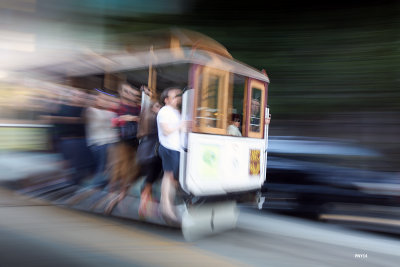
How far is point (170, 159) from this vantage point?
4.54 metres

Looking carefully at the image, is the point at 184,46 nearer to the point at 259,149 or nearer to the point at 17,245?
the point at 259,149

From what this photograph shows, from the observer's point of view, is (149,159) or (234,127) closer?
(149,159)

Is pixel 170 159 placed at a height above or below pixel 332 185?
above

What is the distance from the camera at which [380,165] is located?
6.14m

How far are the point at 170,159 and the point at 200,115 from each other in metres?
0.60

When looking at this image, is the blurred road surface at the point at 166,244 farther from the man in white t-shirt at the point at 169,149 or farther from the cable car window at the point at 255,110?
the cable car window at the point at 255,110

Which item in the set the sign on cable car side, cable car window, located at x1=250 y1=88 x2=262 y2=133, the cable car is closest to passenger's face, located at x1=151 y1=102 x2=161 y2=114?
the cable car

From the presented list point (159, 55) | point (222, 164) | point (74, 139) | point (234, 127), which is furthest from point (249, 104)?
point (74, 139)

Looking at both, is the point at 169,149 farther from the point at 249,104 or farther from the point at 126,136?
the point at 249,104

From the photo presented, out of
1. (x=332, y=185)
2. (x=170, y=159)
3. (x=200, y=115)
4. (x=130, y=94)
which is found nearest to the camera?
(x=170, y=159)

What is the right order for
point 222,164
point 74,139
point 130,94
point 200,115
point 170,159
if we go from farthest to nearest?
point 74,139, point 130,94, point 222,164, point 200,115, point 170,159

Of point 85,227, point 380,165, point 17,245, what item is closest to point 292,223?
point 380,165

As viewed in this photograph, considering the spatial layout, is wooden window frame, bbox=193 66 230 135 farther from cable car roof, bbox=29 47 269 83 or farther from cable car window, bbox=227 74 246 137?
cable car window, bbox=227 74 246 137

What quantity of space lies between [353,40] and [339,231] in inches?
147
